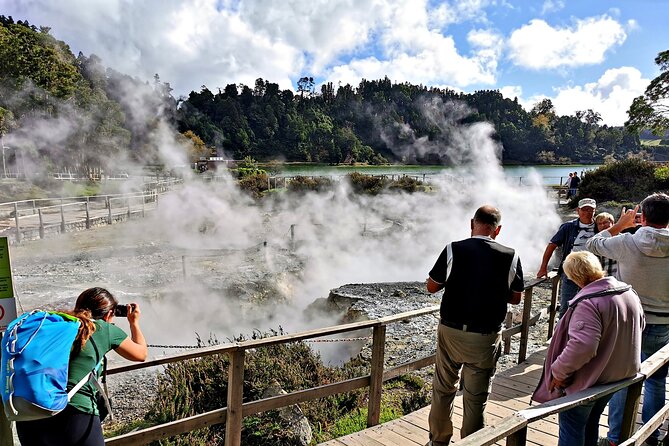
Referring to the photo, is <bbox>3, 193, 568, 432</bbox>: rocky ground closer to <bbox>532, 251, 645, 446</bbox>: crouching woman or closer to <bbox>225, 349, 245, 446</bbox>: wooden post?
<bbox>225, 349, 245, 446</bbox>: wooden post

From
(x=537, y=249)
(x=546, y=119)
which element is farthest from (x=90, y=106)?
(x=546, y=119)

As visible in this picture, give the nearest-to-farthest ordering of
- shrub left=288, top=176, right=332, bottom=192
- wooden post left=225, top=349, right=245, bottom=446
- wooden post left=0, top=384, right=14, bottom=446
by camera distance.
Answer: wooden post left=0, top=384, right=14, bottom=446
wooden post left=225, top=349, right=245, bottom=446
shrub left=288, top=176, right=332, bottom=192

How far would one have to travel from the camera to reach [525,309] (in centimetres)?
440

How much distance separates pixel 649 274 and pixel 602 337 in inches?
35.3

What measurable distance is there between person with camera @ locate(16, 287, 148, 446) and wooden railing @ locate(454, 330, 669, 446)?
4.79 ft

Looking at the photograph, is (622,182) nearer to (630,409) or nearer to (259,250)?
(259,250)

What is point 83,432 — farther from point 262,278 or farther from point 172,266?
point 172,266

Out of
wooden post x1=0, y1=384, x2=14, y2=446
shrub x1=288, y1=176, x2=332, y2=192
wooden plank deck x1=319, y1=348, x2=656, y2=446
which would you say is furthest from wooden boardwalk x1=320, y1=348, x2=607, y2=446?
shrub x1=288, y1=176, x2=332, y2=192

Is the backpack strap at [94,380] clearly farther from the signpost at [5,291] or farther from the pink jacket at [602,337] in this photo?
the pink jacket at [602,337]

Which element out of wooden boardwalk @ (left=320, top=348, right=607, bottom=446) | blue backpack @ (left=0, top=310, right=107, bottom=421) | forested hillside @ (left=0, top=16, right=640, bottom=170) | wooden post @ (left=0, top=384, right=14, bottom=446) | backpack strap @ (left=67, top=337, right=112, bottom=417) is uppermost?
forested hillside @ (left=0, top=16, right=640, bottom=170)

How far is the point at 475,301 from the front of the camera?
2.49m

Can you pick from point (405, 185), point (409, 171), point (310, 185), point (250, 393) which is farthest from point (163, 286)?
point (409, 171)

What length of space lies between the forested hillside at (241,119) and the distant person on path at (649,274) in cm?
2853

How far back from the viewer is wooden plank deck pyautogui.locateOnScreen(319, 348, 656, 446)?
124 inches
